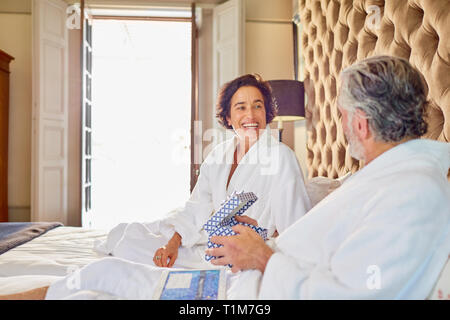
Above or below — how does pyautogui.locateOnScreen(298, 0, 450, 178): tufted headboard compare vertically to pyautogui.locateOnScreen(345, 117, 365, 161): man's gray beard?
above

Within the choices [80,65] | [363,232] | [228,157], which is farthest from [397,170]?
[80,65]

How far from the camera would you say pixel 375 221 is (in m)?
0.79

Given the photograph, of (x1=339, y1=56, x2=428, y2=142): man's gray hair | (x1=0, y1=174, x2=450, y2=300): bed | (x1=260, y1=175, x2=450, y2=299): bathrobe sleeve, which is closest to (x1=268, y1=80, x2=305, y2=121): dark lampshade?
(x1=0, y1=174, x2=450, y2=300): bed

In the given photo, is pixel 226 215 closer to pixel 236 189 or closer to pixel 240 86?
pixel 236 189

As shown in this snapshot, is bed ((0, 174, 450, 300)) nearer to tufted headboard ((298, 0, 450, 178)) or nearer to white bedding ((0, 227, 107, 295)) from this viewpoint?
white bedding ((0, 227, 107, 295))

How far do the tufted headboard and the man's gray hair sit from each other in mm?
414

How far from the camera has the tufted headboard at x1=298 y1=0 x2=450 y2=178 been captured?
1292 millimetres

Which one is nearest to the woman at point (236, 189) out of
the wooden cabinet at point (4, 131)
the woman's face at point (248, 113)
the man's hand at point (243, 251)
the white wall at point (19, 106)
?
the woman's face at point (248, 113)

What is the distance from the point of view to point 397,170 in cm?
89

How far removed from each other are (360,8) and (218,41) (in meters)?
2.39

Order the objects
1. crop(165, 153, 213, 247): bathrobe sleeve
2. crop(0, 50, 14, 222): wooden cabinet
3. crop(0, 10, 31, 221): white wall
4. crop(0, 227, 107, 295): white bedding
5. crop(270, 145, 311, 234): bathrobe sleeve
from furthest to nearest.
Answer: crop(0, 10, 31, 221): white wall
crop(0, 50, 14, 222): wooden cabinet
crop(165, 153, 213, 247): bathrobe sleeve
crop(270, 145, 311, 234): bathrobe sleeve
crop(0, 227, 107, 295): white bedding

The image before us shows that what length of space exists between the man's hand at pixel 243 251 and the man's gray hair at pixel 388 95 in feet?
1.51

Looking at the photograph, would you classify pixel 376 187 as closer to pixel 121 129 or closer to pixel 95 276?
pixel 95 276

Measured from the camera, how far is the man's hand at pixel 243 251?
1.00m
